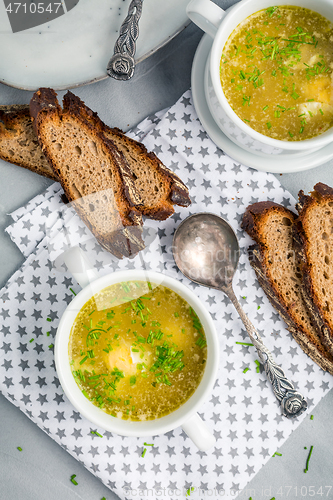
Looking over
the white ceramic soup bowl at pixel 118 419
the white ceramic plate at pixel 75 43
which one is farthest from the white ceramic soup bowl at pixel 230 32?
the white ceramic soup bowl at pixel 118 419

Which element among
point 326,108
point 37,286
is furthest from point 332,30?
point 37,286

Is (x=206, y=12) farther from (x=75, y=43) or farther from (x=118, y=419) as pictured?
(x=118, y=419)

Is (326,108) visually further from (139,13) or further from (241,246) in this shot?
(139,13)

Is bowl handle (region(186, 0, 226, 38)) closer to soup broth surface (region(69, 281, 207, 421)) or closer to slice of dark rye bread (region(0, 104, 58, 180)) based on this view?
slice of dark rye bread (region(0, 104, 58, 180))

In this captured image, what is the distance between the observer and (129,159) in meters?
1.64

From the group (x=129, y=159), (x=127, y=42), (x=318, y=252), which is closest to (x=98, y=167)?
(x=129, y=159)

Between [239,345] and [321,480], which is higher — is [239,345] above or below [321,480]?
above

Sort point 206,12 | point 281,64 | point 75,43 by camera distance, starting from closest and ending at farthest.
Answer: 1. point 206,12
2. point 281,64
3. point 75,43

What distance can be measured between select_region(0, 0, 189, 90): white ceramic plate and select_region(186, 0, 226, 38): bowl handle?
0.24m

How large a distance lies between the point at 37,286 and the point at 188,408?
0.82 m

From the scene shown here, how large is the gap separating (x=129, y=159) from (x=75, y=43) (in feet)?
1.67

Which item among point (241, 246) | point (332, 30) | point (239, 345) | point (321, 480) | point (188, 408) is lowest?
point (321, 480)

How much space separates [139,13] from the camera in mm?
1493

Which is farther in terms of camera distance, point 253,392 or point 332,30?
point 253,392
